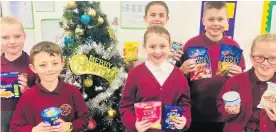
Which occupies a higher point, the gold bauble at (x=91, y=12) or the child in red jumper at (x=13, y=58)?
the gold bauble at (x=91, y=12)

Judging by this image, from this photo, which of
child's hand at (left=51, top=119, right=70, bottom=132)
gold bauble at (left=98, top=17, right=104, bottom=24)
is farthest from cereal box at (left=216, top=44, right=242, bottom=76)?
child's hand at (left=51, top=119, right=70, bottom=132)

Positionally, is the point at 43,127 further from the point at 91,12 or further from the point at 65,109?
the point at 91,12

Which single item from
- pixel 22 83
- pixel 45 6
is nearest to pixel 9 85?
pixel 22 83

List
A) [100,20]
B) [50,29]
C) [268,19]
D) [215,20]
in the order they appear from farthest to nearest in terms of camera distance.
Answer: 1. [50,29]
2. [268,19]
3. [100,20]
4. [215,20]

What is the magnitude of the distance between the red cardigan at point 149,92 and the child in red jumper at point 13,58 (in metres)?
0.70

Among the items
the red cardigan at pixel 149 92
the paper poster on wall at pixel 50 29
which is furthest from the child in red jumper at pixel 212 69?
the paper poster on wall at pixel 50 29

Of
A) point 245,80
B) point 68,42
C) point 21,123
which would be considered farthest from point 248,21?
point 21,123

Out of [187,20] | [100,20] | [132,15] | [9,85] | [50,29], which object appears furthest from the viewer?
[50,29]

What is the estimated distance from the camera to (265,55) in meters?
2.06

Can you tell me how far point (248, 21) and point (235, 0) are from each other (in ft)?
0.72

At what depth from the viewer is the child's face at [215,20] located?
2.29m

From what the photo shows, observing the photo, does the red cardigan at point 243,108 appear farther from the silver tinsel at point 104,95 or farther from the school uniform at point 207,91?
the silver tinsel at point 104,95

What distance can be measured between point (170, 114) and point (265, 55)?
2.34 ft

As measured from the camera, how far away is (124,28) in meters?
3.14
